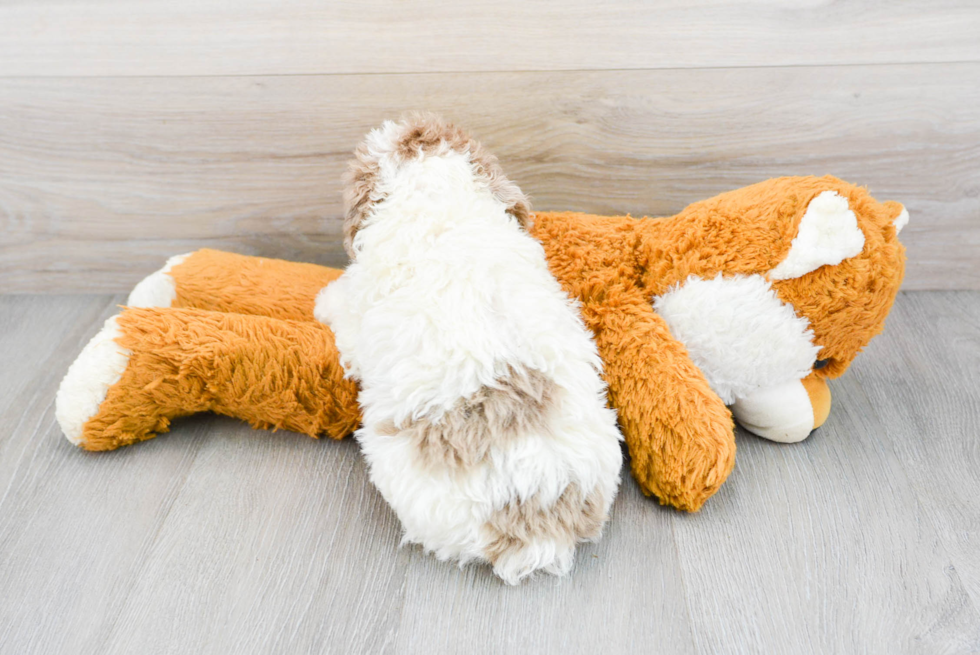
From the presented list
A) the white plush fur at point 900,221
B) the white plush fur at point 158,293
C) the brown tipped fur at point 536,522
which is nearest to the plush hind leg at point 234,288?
the white plush fur at point 158,293

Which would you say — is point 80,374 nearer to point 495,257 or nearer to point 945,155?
point 495,257

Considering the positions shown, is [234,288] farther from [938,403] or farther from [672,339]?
[938,403]

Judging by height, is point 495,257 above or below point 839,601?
above

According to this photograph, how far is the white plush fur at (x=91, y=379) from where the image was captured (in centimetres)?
67

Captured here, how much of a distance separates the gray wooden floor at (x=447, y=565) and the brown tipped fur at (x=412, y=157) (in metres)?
0.27

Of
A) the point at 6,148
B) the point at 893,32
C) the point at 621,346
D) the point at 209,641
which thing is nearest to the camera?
the point at 209,641

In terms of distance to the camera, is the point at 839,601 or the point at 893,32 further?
the point at 893,32

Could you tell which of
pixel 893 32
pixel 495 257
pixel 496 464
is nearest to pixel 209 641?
pixel 496 464

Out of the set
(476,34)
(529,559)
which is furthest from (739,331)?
(476,34)

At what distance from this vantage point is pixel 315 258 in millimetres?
963

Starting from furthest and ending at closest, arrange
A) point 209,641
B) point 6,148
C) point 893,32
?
point 6,148
point 893,32
point 209,641

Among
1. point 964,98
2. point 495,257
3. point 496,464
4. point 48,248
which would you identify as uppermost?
point 964,98

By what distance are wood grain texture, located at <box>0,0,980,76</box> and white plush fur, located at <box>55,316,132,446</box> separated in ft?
1.24

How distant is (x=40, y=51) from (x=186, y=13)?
204 millimetres
